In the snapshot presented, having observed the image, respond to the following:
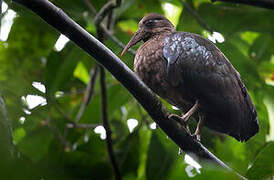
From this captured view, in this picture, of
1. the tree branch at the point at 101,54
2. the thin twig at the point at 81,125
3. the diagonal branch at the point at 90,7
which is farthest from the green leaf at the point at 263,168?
the diagonal branch at the point at 90,7

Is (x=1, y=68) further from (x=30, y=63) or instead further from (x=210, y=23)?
(x=210, y=23)

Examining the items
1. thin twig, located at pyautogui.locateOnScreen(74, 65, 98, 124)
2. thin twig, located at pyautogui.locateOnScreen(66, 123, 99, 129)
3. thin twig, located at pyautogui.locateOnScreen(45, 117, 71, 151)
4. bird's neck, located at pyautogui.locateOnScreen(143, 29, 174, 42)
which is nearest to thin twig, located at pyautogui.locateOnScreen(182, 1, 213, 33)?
bird's neck, located at pyautogui.locateOnScreen(143, 29, 174, 42)

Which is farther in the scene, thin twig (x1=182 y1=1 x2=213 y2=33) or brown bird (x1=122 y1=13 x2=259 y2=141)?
thin twig (x1=182 y1=1 x2=213 y2=33)

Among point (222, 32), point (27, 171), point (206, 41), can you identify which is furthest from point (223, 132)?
point (27, 171)

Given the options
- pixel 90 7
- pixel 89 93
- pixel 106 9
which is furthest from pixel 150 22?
pixel 89 93

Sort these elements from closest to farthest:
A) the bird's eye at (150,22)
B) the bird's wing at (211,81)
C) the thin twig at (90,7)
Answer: the bird's wing at (211,81) → the bird's eye at (150,22) → the thin twig at (90,7)

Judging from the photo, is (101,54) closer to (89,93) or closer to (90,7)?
(90,7)

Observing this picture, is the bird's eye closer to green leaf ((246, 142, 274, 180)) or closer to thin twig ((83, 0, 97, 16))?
thin twig ((83, 0, 97, 16))

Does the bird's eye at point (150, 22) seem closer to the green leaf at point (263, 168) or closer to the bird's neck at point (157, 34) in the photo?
the bird's neck at point (157, 34)

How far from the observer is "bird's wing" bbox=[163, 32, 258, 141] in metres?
3.79

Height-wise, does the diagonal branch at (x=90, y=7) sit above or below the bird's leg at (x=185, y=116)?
above

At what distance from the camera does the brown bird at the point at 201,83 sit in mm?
3807

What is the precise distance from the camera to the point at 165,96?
4.05 m

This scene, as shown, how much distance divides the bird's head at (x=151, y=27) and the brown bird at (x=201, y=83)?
0.57 m
